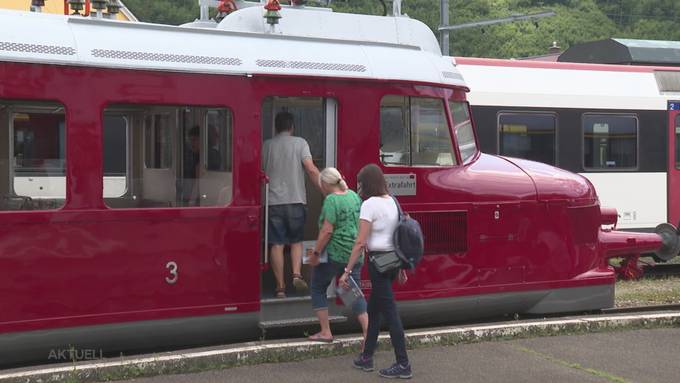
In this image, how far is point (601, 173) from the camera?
50.7 ft

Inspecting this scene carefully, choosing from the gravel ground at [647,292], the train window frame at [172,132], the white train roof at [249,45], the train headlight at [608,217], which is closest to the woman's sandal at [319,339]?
the train window frame at [172,132]

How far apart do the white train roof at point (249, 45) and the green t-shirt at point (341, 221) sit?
1243 mm

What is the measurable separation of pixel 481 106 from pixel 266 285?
730 cm

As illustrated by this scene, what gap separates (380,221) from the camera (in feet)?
21.3

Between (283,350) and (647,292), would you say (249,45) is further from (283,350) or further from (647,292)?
(647,292)

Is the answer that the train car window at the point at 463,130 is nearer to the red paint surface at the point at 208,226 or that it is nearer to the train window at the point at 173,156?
the red paint surface at the point at 208,226

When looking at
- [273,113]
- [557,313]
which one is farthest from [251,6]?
[557,313]

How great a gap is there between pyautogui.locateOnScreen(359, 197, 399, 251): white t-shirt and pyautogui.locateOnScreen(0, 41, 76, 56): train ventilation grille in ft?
7.89

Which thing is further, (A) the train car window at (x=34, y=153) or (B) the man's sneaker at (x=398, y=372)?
(A) the train car window at (x=34, y=153)

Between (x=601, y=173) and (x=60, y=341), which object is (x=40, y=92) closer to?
(x=60, y=341)

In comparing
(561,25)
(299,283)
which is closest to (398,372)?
(299,283)

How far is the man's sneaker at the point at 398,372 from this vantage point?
21.1 ft

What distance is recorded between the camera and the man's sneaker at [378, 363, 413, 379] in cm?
644

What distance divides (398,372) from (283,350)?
0.93 m
